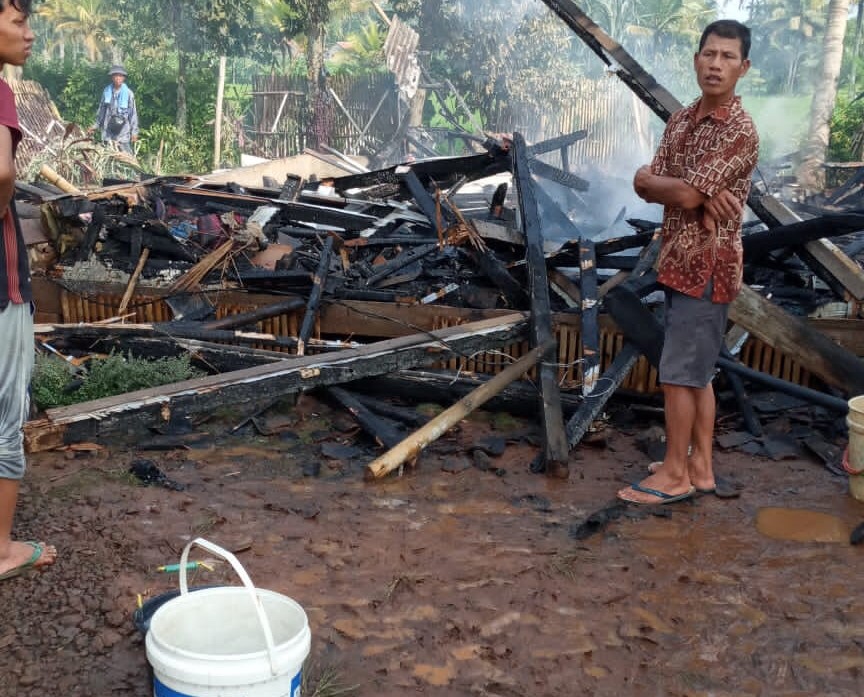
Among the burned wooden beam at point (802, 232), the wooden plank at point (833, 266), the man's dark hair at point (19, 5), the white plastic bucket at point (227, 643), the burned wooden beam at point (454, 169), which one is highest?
the man's dark hair at point (19, 5)

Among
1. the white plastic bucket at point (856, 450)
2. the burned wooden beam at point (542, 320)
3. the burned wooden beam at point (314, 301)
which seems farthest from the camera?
the burned wooden beam at point (314, 301)

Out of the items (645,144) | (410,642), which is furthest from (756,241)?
(645,144)

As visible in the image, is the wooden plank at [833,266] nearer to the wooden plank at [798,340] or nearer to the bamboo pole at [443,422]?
the wooden plank at [798,340]

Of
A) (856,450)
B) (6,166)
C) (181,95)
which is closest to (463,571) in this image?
(856,450)

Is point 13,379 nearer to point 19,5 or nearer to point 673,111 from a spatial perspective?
point 19,5

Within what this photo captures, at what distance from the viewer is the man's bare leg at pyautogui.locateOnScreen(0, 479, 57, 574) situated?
3.39 meters

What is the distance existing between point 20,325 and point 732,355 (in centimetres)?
453

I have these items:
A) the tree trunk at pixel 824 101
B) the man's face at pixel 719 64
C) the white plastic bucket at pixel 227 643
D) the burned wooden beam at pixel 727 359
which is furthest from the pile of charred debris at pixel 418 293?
the tree trunk at pixel 824 101

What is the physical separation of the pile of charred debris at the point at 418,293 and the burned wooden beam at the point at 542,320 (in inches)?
0.6

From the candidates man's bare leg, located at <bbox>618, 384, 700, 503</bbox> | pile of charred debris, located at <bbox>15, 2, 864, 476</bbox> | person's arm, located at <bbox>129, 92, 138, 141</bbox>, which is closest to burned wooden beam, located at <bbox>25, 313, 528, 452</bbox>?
pile of charred debris, located at <bbox>15, 2, 864, 476</bbox>

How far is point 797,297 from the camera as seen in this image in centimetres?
666

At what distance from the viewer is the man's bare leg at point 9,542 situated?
3391 mm

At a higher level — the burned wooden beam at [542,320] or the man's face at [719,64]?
the man's face at [719,64]

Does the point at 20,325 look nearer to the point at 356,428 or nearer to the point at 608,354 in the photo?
the point at 356,428
